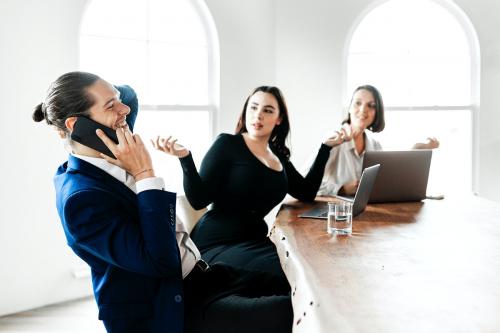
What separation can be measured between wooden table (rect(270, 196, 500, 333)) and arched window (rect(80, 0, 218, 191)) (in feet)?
6.59

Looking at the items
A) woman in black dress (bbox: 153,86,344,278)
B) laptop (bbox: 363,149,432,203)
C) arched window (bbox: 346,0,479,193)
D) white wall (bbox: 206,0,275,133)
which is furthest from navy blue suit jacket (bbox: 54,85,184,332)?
arched window (bbox: 346,0,479,193)

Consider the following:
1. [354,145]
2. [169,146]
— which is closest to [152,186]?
[169,146]

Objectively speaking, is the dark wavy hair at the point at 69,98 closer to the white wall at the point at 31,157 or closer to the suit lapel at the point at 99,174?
the suit lapel at the point at 99,174

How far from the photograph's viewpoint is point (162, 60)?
4211 millimetres

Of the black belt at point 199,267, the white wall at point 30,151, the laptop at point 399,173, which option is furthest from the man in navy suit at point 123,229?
the white wall at point 30,151

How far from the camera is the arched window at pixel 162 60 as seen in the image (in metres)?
3.92

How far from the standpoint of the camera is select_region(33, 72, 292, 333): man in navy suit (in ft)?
4.94

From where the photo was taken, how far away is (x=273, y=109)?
2.99 m

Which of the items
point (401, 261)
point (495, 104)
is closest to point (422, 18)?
point (495, 104)

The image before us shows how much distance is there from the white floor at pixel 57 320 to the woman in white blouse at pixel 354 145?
62.0 inches

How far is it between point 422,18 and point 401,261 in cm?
379

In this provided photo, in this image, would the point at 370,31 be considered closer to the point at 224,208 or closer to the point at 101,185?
the point at 224,208

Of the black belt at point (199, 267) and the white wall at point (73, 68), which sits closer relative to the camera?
the black belt at point (199, 267)

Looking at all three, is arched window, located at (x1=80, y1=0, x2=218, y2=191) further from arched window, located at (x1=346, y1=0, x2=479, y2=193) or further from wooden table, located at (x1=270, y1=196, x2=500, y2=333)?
wooden table, located at (x1=270, y1=196, x2=500, y2=333)
